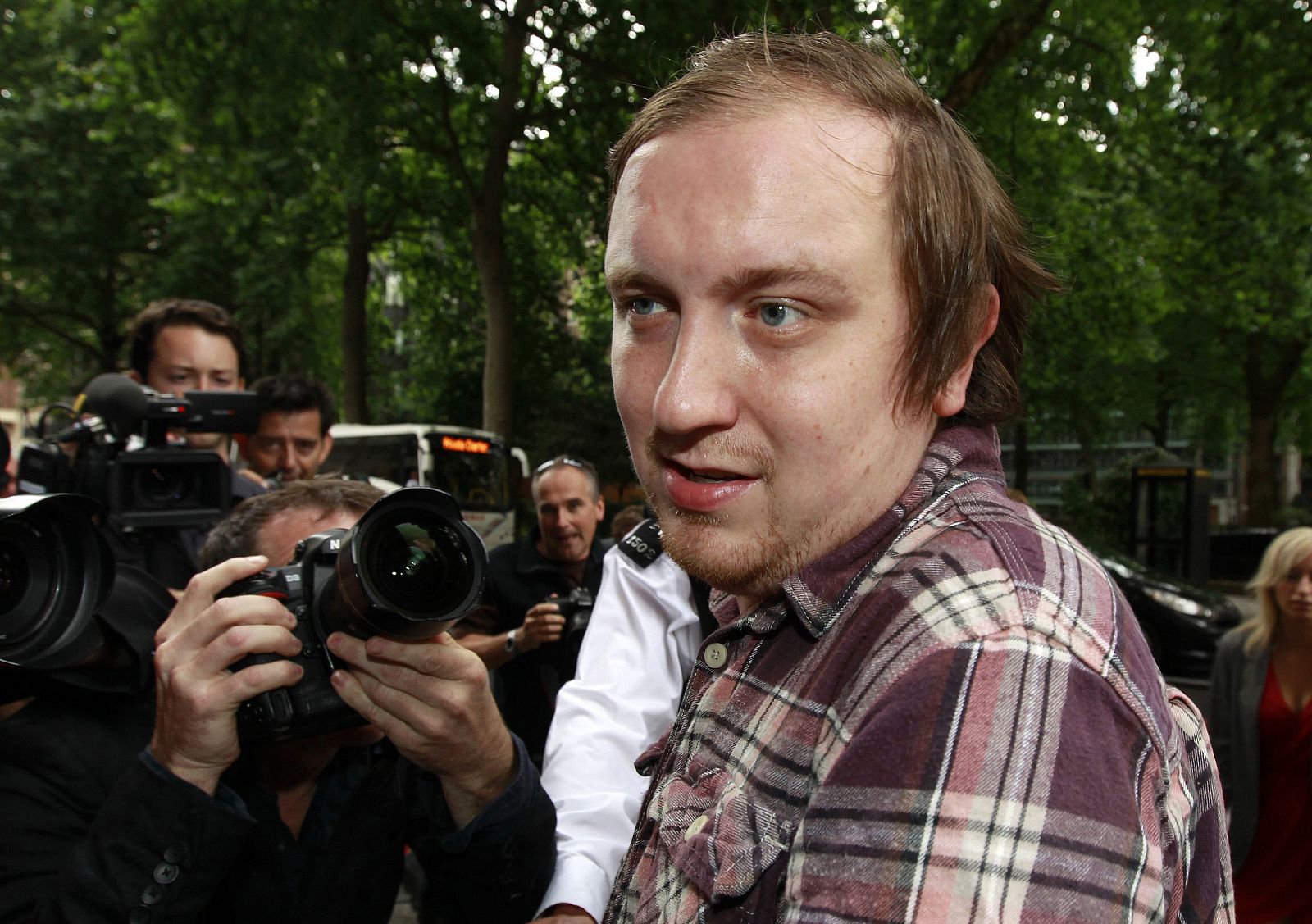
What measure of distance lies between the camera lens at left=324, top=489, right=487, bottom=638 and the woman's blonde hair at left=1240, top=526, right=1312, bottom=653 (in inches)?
147

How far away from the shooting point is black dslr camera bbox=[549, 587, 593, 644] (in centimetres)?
446

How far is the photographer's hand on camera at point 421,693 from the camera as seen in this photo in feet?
5.71

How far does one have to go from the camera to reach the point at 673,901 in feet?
3.58

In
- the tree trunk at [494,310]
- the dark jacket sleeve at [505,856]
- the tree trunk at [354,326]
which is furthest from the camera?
the tree trunk at [354,326]

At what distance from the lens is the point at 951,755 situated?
0.82 meters

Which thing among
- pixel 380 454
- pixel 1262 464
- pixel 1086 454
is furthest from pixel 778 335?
pixel 1086 454

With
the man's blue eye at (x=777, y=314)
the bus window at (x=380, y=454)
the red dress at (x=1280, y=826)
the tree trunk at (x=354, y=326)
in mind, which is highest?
the tree trunk at (x=354, y=326)

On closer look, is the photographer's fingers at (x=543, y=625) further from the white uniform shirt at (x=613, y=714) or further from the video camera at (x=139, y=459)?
the white uniform shirt at (x=613, y=714)

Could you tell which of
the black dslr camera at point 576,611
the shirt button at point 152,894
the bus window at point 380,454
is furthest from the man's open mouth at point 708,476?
the bus window at point 380,454

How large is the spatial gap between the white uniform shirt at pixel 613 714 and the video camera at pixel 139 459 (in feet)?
4.62

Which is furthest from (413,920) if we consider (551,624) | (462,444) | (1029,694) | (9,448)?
(462,444)

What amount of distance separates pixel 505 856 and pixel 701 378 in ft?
3.81

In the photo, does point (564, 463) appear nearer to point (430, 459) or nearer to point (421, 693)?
point (421, 693)

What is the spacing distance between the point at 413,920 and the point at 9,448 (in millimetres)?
3811
